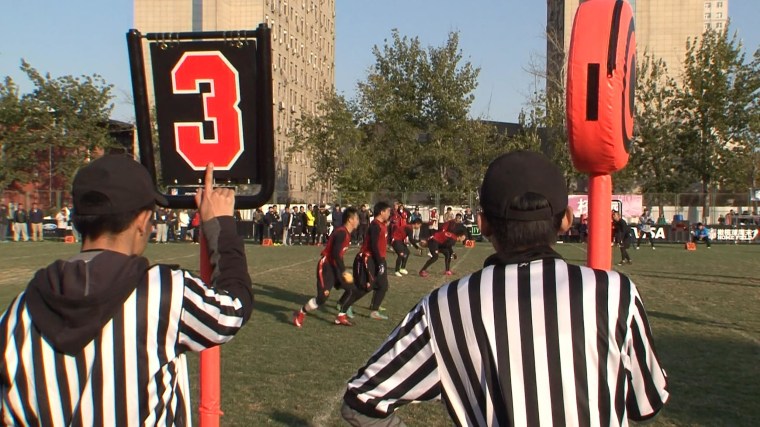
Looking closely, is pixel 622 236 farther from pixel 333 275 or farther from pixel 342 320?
pixel 342 320

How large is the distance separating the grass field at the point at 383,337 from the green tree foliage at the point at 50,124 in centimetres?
3113

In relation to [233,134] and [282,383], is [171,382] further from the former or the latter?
[282,383]

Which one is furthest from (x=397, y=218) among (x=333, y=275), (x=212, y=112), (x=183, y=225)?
(x=212, y=112)

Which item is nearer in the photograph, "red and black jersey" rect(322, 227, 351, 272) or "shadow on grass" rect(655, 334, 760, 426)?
"shadow on grass" rect(655, 334, 760, 426)

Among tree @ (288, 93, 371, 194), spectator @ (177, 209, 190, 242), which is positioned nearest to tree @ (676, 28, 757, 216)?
tree @ (288, 93, 371, 194)

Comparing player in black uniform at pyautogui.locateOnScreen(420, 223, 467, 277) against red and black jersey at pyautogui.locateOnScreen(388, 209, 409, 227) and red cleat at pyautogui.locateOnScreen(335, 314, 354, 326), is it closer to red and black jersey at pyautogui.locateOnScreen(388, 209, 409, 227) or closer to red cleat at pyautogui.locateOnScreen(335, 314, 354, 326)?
red and black jersey at pyautogui.locateOnScreen(388, 209, 409, 227)

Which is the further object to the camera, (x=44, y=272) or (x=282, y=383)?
(x=282, y=383)

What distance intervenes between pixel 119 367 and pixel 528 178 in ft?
4.58

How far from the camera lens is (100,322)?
8.34ft

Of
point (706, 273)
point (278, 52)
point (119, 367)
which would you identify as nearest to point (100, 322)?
point (119, 367)

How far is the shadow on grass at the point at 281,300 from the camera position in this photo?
13656mm

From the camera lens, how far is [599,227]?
3994 mm

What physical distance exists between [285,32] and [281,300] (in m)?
67.5

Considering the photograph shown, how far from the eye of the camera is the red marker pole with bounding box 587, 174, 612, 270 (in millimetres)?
3965
